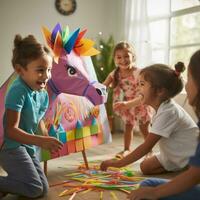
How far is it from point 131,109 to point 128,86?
21cm

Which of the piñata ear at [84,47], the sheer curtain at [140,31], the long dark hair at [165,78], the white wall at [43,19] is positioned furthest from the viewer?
the white wall at [43,19]

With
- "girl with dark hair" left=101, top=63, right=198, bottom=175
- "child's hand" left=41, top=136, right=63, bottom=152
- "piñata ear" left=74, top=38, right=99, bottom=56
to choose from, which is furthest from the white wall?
"child's hand" left=41, top=136, right=63, bottom=152

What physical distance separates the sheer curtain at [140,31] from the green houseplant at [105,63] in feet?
0.86

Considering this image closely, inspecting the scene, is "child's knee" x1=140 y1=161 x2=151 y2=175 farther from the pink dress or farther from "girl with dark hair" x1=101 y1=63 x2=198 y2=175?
the pink dress

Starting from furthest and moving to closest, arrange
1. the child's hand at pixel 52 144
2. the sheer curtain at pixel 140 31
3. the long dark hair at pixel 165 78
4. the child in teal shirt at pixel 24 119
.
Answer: the sheer curtain at pixel 140 31 → the long dark hair at pixel 165 78 → the child in teal shirt at pixel 24 119 → the child's hand at pixel 52 144

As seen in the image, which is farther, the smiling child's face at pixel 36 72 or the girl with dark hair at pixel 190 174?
the smiling child's face at pixel 36 72

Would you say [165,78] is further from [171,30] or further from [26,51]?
[171,30]

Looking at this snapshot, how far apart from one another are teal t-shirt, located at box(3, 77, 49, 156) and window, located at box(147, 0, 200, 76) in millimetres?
2345

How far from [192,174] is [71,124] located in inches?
47.4

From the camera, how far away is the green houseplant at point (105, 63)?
13.3 feet

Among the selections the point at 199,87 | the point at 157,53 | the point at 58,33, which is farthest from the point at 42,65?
the point at 157,53

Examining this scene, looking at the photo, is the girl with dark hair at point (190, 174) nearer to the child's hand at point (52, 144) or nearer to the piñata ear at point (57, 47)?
the child's hand at point (52, 144)

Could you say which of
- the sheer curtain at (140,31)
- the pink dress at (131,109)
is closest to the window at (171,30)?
the sheer curtain at (140,31)

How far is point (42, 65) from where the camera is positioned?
5.72ft
